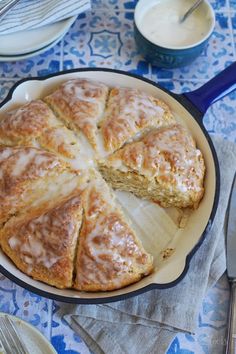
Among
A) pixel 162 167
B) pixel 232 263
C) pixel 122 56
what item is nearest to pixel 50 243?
pixel 162 167

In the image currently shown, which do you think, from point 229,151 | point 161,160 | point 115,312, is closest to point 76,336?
point 115,312

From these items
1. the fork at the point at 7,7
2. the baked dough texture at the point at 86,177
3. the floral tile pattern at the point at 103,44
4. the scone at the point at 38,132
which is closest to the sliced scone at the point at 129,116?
the baked dough texture at the point at 86,177

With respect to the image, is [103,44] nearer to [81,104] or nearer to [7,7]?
[7,7]

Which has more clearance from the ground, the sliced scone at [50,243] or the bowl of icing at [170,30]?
the bowl of icing at [170,30]

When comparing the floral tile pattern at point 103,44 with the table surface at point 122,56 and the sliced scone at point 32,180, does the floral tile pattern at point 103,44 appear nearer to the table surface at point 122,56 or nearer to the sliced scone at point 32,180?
the table surface at point 122,56

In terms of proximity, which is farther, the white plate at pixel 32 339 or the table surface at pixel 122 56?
the table surface at pixel 122 56

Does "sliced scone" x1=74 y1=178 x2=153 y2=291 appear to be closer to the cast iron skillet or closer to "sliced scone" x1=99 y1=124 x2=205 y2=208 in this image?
the cast iron skillet
